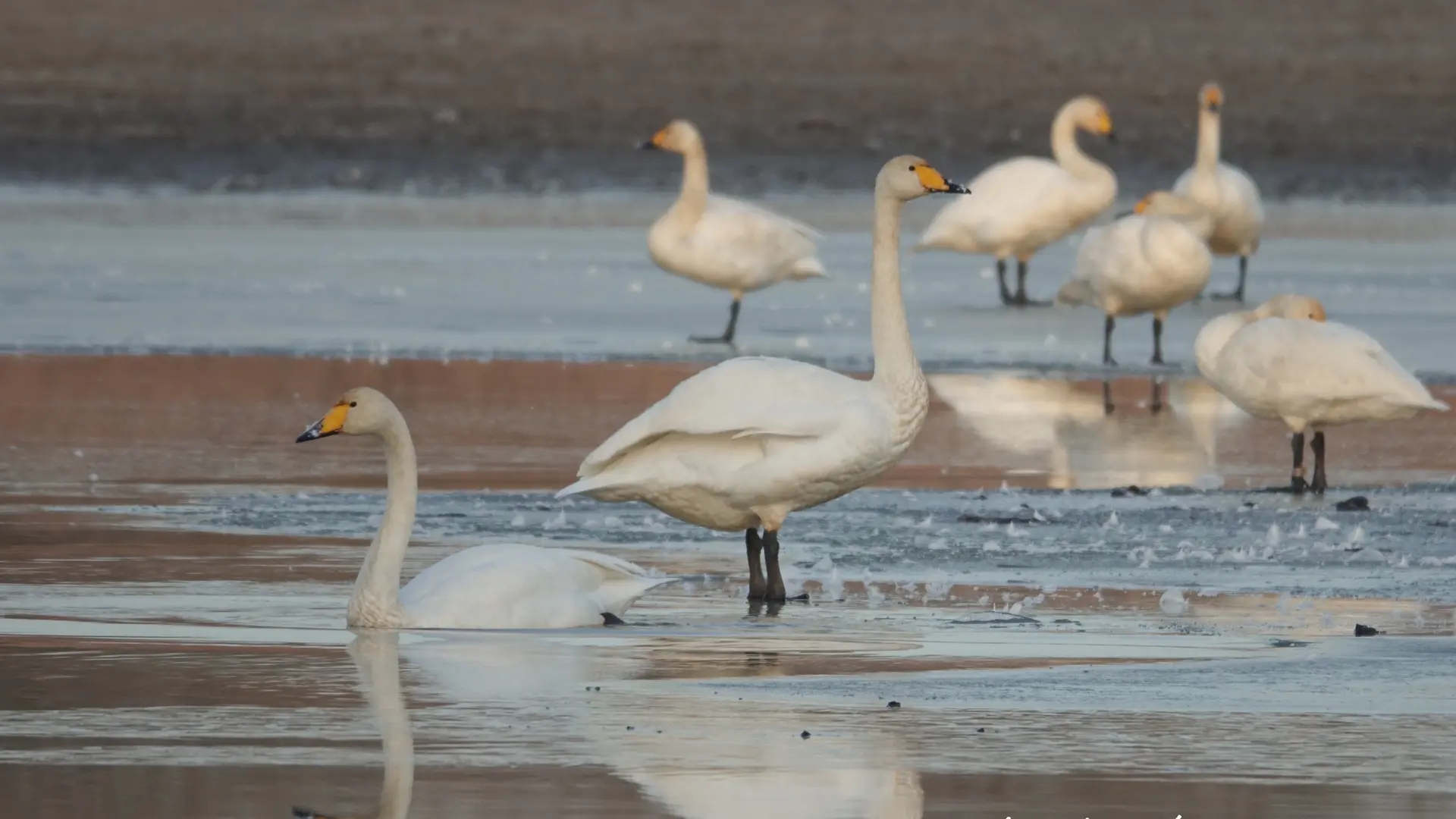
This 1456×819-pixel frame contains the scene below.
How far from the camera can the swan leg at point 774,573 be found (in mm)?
8523

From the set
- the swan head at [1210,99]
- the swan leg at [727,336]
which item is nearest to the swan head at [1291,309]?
the swan leg at [727,336]

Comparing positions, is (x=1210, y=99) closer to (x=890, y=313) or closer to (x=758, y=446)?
(x=890, y=313)

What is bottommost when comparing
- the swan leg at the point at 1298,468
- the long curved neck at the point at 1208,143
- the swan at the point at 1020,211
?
the swan leg at the point at 1298,468

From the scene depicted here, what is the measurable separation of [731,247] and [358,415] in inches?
346

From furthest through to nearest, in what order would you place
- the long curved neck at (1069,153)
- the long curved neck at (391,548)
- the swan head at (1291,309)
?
the long curved neck at (1069,153) < the swan head at (1291,309) < the long curved neck at (391,548)

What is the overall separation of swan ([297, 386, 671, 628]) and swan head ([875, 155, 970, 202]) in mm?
2019

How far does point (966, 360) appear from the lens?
1513cm

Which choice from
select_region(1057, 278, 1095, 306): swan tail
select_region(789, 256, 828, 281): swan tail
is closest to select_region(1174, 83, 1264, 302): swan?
select_region(1057, 278, 1095, 306): swan tail

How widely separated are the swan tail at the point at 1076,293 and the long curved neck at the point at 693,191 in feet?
7.30

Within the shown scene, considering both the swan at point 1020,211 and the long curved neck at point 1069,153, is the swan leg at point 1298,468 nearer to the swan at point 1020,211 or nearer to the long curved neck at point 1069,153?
the swan at point 1020,211

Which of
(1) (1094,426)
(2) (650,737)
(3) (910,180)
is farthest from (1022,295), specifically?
(2) (650,737)

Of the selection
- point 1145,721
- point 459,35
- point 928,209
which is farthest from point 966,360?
point 459,35

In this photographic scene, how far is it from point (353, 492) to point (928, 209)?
1519cm

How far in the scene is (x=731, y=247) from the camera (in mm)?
17109
